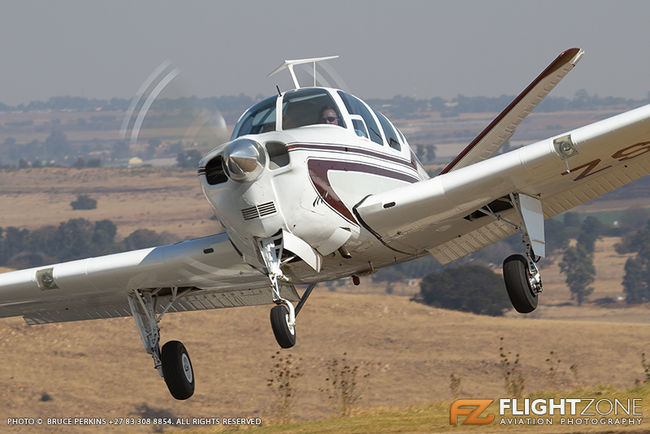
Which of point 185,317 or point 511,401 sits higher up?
point 185,317

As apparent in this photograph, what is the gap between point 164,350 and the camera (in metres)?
19.2

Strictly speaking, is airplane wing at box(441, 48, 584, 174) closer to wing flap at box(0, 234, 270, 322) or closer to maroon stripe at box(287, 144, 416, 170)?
maroon stripe at box(287, 144, 416, 170)

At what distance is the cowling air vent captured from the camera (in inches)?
560

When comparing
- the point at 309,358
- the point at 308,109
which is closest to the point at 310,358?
the point at 309,358

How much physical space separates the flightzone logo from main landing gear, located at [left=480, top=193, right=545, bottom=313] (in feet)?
6.89

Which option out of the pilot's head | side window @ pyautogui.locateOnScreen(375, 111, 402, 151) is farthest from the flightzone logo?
the pilot's head

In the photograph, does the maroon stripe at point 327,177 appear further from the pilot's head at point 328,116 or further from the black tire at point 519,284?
the black tire at point 519,284

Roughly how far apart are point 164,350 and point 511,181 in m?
7.98

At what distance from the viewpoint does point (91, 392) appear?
1863 inches

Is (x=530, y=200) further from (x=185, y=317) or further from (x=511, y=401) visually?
(x=185, y=317)

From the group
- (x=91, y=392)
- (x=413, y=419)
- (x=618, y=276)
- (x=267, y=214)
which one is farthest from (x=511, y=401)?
(x=618, y=276)

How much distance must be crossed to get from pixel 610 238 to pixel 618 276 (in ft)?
62.2

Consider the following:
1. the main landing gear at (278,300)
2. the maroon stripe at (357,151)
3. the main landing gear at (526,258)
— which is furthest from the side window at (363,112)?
the main landing gear at (278,300)

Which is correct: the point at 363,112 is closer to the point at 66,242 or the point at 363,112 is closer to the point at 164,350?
the point at 164,350
